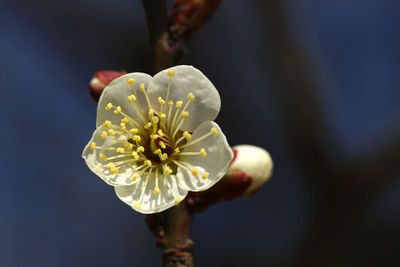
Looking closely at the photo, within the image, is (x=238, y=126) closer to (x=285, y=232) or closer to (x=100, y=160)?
(x=285, y=232)

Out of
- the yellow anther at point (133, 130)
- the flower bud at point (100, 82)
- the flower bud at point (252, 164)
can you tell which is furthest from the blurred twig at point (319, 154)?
the yellow anther at point (133, 130)

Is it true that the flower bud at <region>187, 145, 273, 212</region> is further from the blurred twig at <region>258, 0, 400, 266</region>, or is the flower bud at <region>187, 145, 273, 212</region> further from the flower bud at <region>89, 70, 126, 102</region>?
the blurred twig at <region>258, 0, 400, 266</region>

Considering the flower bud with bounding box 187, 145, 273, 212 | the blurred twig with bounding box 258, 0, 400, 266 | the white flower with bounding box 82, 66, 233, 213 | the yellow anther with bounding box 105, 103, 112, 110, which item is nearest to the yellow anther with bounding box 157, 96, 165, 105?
the white flower with bounding box 82, 66, 233, 213

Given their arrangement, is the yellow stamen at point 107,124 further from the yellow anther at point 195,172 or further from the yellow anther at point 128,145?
the yellow anther at point 195,172

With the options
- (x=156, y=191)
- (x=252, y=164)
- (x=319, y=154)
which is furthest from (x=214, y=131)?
(x=319, y=154)
